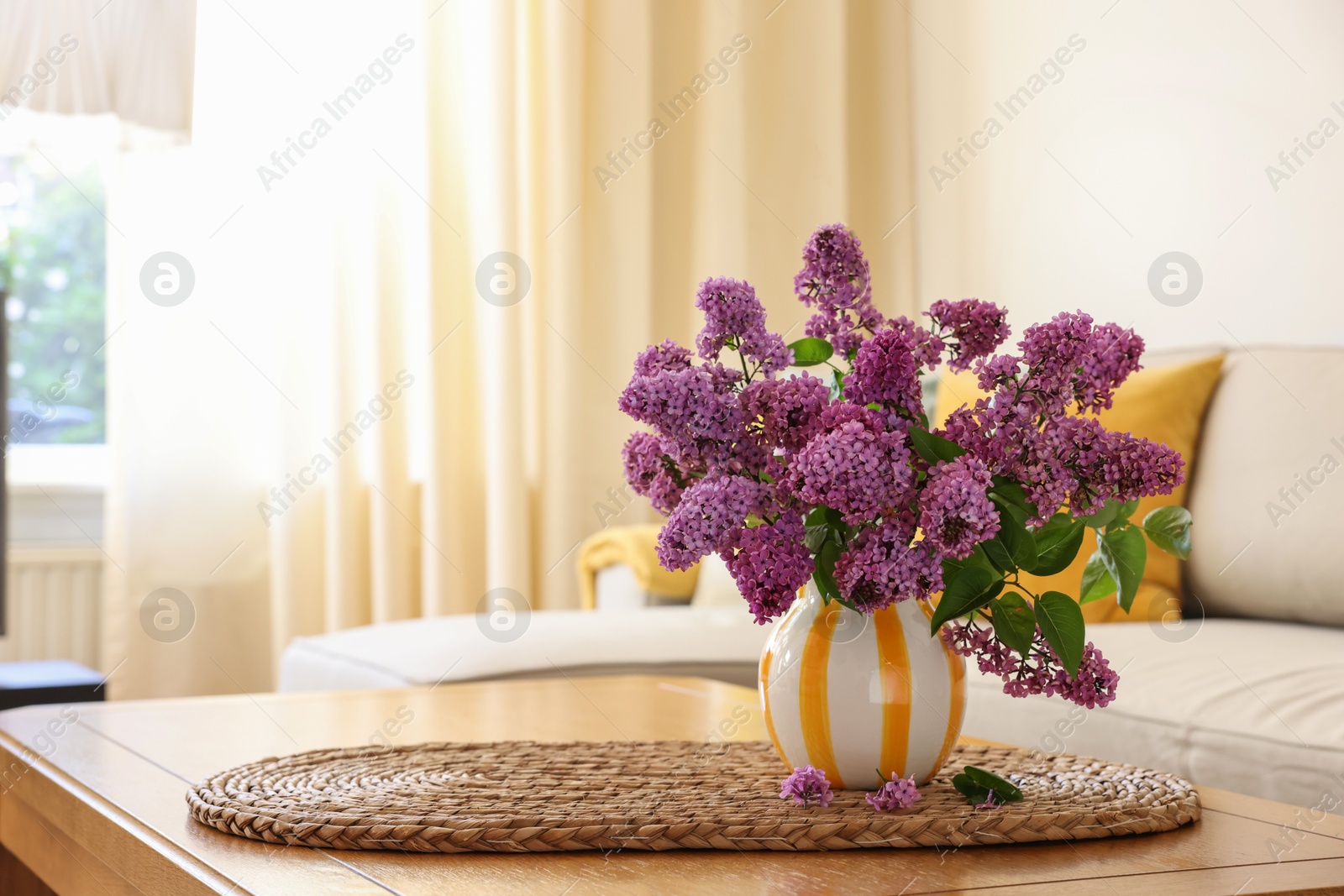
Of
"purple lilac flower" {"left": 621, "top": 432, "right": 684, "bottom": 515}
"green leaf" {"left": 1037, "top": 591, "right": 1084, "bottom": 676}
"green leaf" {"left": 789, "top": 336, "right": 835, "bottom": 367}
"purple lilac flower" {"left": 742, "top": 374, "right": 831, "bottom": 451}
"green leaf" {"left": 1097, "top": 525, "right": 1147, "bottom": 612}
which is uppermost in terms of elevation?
"green leaf" {"left": 789, "top": 336, "right": 835, "bottom": 367}

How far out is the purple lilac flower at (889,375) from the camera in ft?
2.54

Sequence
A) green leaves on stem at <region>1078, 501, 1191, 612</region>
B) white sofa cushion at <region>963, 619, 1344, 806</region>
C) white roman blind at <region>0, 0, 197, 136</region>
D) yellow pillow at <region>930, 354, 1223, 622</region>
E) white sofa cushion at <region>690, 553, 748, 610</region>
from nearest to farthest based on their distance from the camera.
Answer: green leaves on stem at <region>1078, 501, 1191, 612</region> < white sofa cushion at <region>963, 619, 1344, 806</region> < yellow pillow at <region>930, 354, 1223, 622</region> < white roman blind at <region>0, 0, 197, 136</region> < white sofa cushion at <region>690, 553, 748, 610</region>

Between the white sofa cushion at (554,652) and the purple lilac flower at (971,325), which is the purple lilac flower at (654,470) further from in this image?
the white sofa cushion at (554,652)

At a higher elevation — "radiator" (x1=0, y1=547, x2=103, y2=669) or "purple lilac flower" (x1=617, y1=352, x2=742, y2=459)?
"purple lilac flower" (x1=617, y1=352, x2=742, y2=459)

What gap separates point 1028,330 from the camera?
29.9 inches

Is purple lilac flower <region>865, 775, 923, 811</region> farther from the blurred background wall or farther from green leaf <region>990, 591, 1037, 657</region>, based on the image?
the blurred background wall

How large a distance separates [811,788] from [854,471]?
0.22 m

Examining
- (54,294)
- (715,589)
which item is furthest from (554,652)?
(54,294)

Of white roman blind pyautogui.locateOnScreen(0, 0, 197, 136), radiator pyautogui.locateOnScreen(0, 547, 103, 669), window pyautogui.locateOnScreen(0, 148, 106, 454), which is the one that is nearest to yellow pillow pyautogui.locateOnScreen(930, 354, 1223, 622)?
white roman blind pyautogui.locateOnScreen(0, 0, 197, 136)

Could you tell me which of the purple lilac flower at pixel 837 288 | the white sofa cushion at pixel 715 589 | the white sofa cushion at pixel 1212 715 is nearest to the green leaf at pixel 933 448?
the purple lilac flower at pixel 837 288

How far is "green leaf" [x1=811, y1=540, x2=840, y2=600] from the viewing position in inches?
31.3

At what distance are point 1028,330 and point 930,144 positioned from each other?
9.03 feet

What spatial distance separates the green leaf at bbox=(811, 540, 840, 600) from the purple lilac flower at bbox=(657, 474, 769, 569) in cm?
6

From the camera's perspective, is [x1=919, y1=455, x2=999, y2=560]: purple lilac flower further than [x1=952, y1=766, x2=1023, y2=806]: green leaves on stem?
No
